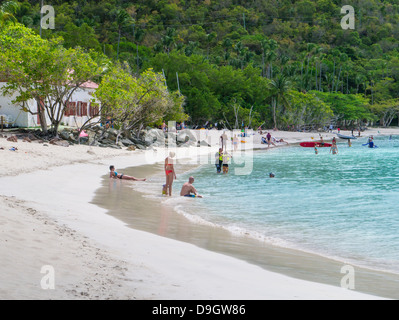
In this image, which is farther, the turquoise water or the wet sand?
the turquoise water

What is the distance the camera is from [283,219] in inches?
656

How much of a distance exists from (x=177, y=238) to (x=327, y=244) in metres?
3.73

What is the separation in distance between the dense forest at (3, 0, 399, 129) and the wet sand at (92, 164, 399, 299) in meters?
55.3

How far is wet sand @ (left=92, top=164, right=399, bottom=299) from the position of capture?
942cm

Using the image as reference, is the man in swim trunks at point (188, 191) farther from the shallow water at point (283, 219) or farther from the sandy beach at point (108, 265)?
the sandy beach at point (108, 265)

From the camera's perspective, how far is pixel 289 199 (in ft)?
71.6

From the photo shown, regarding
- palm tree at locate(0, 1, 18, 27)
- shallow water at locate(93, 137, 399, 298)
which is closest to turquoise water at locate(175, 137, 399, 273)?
shallow water at locate(93, 137, 399, 298)

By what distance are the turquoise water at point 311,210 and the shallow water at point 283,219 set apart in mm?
27

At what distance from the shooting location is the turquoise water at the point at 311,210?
42.6 ft

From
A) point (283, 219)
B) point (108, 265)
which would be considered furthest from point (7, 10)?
point (108, 265)

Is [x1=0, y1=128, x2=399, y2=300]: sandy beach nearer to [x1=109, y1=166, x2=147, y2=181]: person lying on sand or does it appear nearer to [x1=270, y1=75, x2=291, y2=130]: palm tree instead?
[x1=109, y1=166, x2=147, y2=181]: person lying on sand

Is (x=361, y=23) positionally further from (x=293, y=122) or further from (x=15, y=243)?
(x=15, y=243)

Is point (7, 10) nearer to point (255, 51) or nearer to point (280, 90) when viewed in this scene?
point (280, 90)
